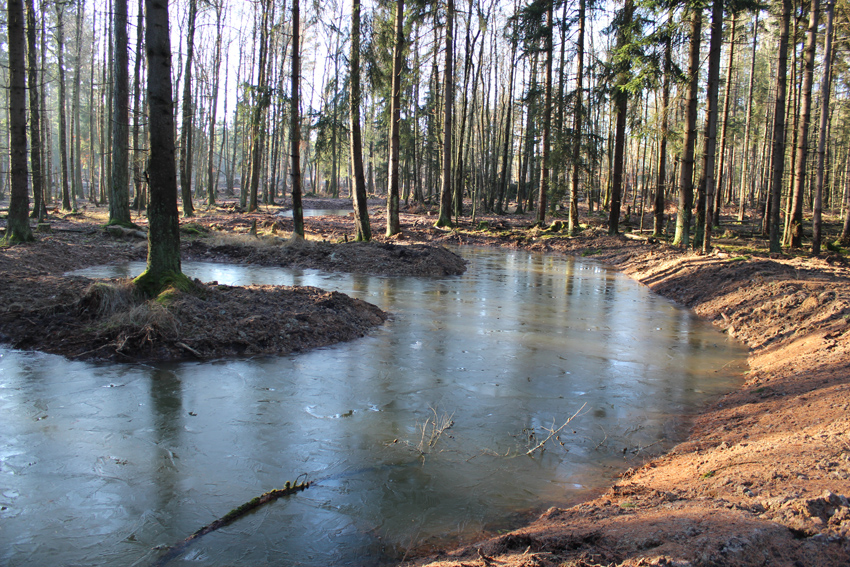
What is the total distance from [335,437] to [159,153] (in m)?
5.76

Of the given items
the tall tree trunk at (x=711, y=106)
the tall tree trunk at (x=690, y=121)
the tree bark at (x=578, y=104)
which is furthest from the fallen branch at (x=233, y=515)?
the tree bark at (x=578, y=104)

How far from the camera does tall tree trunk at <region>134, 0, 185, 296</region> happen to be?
828 cm

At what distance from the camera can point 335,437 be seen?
17.3ft

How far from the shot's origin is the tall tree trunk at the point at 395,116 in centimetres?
1945

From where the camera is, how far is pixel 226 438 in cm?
518

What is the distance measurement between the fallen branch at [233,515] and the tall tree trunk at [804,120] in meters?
18.8

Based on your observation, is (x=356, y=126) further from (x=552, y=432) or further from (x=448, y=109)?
(x=552, y=432)

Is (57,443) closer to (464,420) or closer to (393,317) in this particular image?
(464,420)

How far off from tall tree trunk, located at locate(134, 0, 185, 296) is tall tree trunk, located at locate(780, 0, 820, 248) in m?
17.7

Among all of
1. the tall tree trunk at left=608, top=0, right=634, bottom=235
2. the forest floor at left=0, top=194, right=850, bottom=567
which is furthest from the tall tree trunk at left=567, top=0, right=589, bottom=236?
the forest floor at left=0, top=194, right=850, bottom=567

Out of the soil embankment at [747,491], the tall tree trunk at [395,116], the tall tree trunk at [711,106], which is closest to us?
the soil embankment at [747,491]

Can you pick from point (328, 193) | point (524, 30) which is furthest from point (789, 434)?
point (328, 193)

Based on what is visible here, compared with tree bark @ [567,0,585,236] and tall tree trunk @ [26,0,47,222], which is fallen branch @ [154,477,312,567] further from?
tree bark @ [567,0,585,236]

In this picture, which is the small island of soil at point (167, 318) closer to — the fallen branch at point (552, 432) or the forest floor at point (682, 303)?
the forest floor at point (682, 303)
